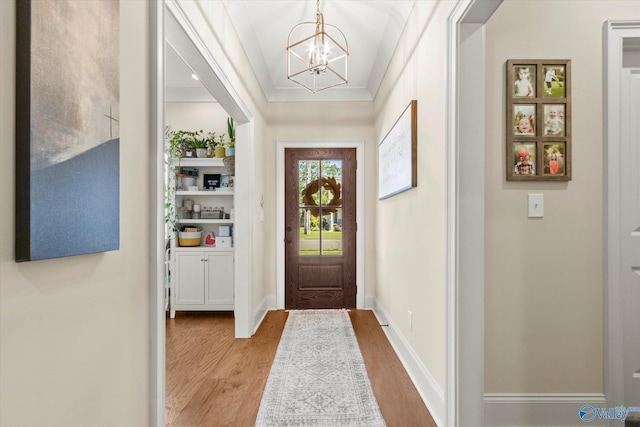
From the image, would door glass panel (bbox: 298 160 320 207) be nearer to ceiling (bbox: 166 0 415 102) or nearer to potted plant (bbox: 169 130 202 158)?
ceiling (bbox: 166 0 415 102)

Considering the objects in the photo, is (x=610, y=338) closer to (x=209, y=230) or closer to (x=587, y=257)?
(x=587, y=257)

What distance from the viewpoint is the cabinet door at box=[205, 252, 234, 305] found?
397 centimetres

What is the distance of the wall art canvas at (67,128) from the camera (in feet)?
2.72

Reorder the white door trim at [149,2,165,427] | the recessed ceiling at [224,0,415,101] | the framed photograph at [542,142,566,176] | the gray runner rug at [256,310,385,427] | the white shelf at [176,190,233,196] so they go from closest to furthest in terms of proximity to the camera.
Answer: the white door trim at [149,2,165,427] < the framed photograph at [542,142,566,176] < the gray runner rug at [256,310,385,427] < the recessed ceiling at [224,0,415,101] < the white shelf at [176,190,233,196]

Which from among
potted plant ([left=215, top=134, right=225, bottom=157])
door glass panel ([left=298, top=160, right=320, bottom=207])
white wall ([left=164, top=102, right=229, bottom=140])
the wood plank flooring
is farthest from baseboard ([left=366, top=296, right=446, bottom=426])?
white wall ([left=164, top=102, right=229, bottom=140])

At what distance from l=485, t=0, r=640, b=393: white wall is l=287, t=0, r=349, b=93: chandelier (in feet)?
3.59

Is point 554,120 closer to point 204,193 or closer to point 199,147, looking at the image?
point 204,193

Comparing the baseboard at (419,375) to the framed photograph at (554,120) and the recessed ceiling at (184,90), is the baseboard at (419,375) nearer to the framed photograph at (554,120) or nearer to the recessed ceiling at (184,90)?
the framed photograph at (554,120)

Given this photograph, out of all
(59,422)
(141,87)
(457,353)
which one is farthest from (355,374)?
(141,87)

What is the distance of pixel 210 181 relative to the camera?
420 cm

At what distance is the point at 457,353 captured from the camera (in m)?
1.67

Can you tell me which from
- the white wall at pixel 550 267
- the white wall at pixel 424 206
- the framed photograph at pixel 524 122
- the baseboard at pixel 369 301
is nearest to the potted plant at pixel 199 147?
the white wall at pixel 424 206

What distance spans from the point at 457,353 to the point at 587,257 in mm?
878

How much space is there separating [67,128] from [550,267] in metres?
2.12
